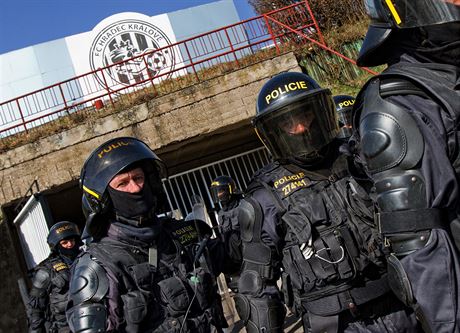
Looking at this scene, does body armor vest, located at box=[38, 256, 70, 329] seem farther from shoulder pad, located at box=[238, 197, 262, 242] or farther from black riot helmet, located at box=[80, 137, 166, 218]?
shoulder pad, located at box=[238, 197, 262, 242]

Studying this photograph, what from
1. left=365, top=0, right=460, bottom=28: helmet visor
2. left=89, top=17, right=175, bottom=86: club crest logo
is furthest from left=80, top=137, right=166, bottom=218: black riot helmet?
left=89, top=17, right=175, bottom=86: club crest logo

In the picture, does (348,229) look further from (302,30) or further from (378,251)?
(302,30)

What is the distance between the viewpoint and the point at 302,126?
2814 mm

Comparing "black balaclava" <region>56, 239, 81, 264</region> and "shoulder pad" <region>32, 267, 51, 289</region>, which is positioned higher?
"black balaclava" <region>56, 239, 81, 264</region>

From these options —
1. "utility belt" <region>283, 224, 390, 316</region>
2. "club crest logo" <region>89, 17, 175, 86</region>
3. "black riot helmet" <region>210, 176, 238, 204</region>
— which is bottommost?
"utility belt" <region>283, 224, 390, 316</region>

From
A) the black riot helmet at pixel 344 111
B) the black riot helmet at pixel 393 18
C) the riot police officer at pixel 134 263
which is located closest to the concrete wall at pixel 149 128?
the black riot helmet at pixel 344 111

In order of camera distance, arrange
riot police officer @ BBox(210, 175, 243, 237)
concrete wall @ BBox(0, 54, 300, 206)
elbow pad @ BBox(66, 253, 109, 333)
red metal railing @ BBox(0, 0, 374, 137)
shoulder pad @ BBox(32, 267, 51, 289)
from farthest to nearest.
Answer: red metal railing @ BBox(0, 0, 374, 137)
concrete wall @ BBox(0, 54, 300, 206)
riot police officer @ BBox(210, 175, 243, 237)
shoulder pad @ BBox(32, 267, 51, 289)
elbow pad @ BBox(66, 253, 109, 333)

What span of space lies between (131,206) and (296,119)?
1102 millimetres

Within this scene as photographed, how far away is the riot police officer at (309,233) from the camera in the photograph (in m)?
2.45

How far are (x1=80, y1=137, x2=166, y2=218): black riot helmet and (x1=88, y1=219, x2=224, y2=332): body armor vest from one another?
0.22 m

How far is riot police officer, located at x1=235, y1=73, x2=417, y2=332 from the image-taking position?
2.45 meters

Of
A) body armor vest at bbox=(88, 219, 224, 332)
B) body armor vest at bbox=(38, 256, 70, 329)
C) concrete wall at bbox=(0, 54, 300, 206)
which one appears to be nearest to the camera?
body armor vest at bbox=(88, 219, 224, 332)

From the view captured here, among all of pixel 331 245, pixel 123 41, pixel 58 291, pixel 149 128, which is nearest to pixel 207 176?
pixel 149 128

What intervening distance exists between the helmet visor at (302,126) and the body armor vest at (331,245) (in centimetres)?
21
